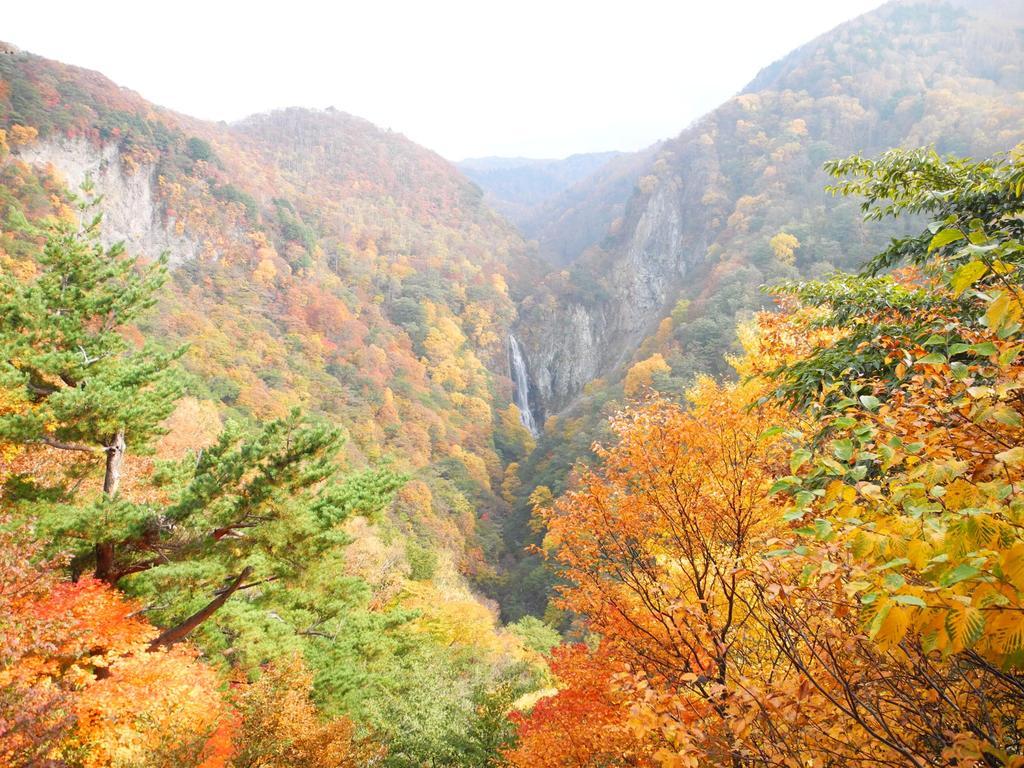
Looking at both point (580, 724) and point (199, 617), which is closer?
point (580, 724)

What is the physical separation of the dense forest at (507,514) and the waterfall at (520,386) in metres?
19.5

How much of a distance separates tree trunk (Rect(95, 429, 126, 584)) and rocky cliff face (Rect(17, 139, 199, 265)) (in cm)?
4293

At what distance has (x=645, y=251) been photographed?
8725cm

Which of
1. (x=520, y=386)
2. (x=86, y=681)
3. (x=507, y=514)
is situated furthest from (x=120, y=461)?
(x=520, y=386)

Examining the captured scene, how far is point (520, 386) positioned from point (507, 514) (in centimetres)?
3174

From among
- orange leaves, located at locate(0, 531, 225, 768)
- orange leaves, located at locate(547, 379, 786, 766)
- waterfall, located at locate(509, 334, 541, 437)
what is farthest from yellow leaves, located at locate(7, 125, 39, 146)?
waterfall, located at locate(509, 334, 541, 437)

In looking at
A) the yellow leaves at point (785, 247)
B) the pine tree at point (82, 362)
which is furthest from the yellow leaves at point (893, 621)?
the yellow leaves at point (785, 247)

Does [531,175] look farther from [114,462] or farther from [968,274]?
[968,274]

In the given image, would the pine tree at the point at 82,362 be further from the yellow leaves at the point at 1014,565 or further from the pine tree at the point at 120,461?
the yellow leaves at the point at 1014,565

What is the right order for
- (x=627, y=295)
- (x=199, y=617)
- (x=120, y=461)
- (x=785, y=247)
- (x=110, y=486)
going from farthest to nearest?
(x=627, y=295) < (x=785, y=247) < (x=199, y=617) < (x=120, y=461) < (x=110, y=486)

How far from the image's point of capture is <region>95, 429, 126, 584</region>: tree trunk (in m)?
8.79

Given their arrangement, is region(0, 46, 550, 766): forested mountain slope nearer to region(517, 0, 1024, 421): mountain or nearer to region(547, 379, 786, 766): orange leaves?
region(547, 379, 786, 766): orange leaves

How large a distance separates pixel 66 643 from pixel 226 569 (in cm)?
229

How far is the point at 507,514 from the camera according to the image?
4991cm
